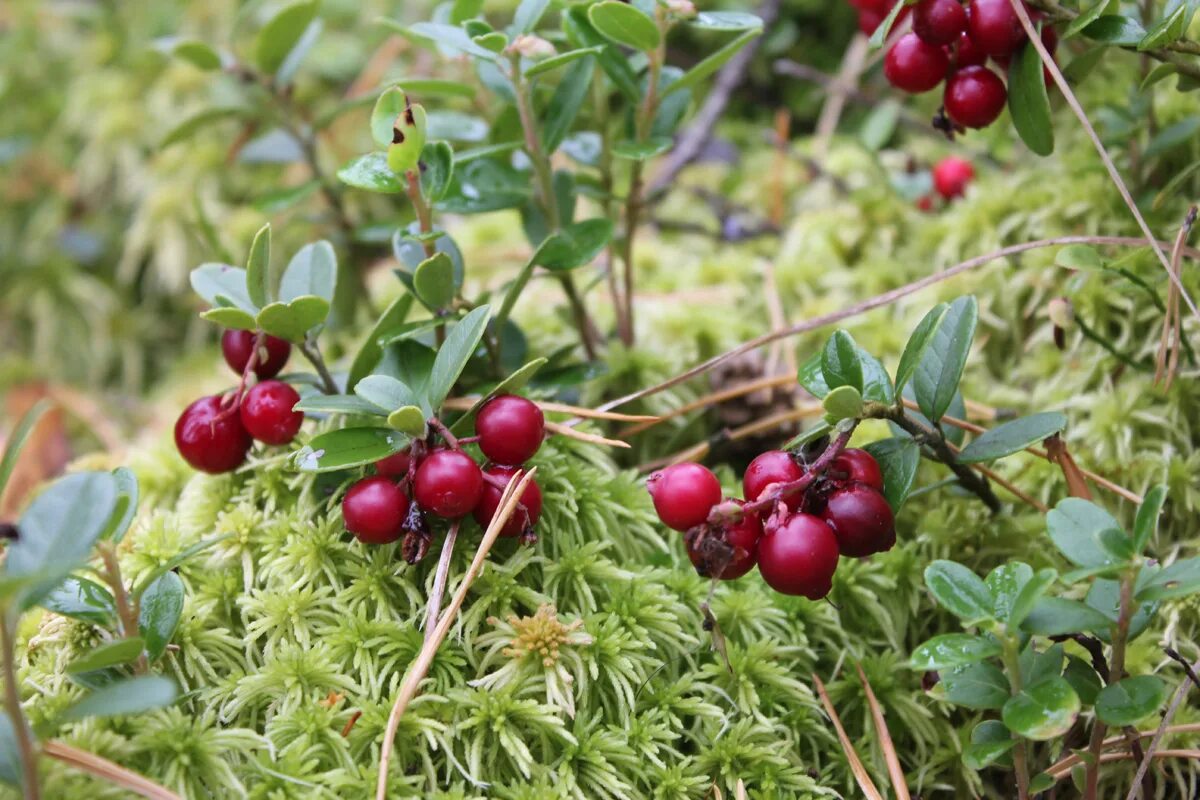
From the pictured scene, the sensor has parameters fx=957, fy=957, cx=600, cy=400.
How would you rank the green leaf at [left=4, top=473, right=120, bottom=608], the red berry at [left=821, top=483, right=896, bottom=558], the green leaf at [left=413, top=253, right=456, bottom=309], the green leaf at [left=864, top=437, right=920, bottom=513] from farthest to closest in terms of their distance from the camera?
the green leaf at [left=413, top=253, right=456, bottom=309] → the green leaf at [left=864, top=437, right=920, bottom=513] → the red berry at [left=821, top=483, right=896, bottom=558] → the green leaf at [left=4, top=473, right=120, bottom=608]

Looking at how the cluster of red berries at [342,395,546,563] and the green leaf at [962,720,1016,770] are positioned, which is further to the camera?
the cluster of red berries at [342,395,546,563]

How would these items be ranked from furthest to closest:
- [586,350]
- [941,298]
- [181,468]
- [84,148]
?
[84,148] → [941,298] → [586,350] → [181,468]

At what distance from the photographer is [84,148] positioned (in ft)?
12.3

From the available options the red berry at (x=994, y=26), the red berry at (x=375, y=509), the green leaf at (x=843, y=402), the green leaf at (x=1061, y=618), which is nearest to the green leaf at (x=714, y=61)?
the red berry at (x=994, y=26)

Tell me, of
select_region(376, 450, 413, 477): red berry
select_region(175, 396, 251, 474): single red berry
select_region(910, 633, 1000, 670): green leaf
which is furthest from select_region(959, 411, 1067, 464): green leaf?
select_region(175, 396, 251, 474): single red berry

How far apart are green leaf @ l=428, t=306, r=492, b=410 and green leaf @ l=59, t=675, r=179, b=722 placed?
1.91ft

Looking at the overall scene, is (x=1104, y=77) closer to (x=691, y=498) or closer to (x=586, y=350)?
(x=586, y=350)

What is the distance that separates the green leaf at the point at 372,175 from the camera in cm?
158

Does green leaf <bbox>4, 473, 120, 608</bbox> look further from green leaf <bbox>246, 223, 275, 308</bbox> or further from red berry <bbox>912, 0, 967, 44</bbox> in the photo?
red berry <bbox>912, 0, 967, 44</bbox>

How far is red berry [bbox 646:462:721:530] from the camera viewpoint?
141 centimetres

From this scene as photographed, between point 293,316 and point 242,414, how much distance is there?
23 centimetres

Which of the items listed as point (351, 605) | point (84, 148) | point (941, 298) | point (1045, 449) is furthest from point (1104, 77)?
point (84, 148)

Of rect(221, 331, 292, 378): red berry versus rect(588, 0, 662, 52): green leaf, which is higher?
rect(588, 0, 662, 52): green leaf

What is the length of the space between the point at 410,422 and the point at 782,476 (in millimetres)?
566
